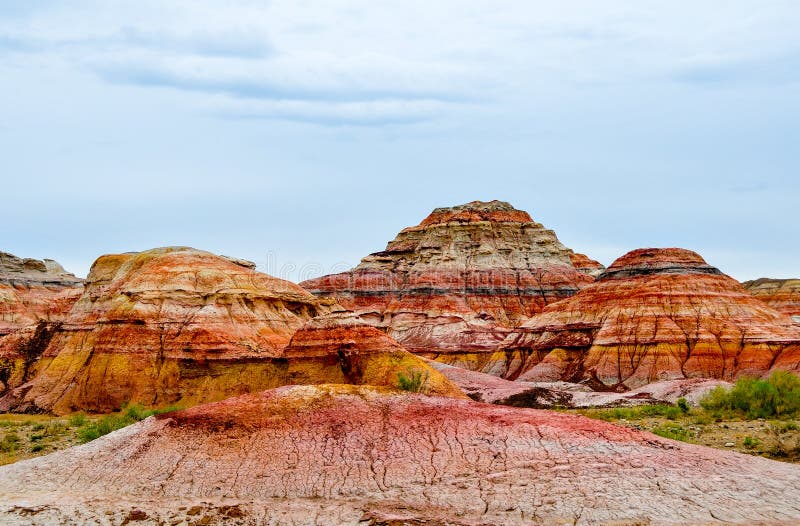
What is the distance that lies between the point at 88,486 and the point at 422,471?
28.0 feet

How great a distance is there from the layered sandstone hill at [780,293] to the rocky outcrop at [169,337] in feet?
276

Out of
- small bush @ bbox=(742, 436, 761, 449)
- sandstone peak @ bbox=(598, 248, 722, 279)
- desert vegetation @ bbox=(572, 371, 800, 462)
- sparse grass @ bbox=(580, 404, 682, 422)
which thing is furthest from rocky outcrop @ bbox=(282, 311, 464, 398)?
sandstone peak @ bbox=(598, 248, 722, 279)

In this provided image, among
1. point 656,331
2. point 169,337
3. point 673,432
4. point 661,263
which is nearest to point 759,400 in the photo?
Answer: point 673,432

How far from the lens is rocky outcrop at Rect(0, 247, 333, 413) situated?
47.5 metres

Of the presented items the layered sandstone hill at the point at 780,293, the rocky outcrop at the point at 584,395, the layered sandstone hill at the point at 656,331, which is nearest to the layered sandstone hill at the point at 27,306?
the rocky outcrop at the point at 584,395

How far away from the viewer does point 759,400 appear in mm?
36875

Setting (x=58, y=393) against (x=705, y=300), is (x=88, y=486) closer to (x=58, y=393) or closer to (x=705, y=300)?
(x=58, y=393)

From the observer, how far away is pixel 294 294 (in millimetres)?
58094

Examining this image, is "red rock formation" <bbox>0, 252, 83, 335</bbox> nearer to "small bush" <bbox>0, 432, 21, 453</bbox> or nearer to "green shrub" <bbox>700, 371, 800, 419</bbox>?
"small bush" <bbox>0, 432, 21, 453</bbox>

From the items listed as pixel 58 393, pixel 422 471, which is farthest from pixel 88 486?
pixel 58 393

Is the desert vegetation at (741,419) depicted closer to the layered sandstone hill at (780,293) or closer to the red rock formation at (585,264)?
the layered sandstone hill at (780,293)

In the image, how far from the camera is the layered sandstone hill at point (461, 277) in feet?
369

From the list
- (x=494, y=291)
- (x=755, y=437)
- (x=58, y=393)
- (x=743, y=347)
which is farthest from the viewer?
(x=494, y=291)

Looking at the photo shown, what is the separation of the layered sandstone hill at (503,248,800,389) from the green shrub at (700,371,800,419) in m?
25.9
